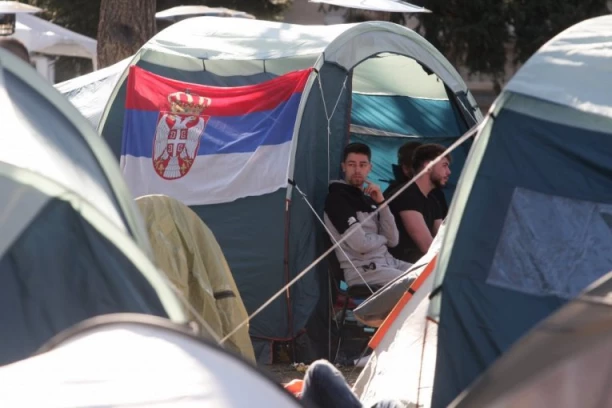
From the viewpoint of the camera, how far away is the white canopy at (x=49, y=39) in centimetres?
1493

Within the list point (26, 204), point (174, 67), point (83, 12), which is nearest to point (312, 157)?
point (174, 67)

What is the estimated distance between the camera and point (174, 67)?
8.04 meters

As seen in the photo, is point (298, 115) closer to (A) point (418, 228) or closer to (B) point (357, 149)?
(B) point (357, 149)

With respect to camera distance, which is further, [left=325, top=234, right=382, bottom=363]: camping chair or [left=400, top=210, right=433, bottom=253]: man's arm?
[left=400, top=210, right=433, bottom=253]: man's arm

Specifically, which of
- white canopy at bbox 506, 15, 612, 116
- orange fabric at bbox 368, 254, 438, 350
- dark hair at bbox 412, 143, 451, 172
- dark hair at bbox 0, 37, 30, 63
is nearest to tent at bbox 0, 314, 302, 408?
white canopy at bbox 506, 15, 612, 116

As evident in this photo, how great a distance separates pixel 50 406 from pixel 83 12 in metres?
18.5

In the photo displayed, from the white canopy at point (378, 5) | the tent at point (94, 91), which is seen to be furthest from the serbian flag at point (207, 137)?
the white canopy at point (378, 5)

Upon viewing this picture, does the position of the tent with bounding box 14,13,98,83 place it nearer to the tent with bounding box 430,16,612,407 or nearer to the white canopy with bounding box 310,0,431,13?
the white canopy with bounding box 310,0,431,13

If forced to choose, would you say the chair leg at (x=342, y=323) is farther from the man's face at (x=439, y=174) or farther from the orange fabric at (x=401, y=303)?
the orange fabric at (x=401, y=303)

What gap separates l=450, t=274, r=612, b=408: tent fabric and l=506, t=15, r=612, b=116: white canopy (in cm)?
259

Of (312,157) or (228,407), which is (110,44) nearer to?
(312,157)

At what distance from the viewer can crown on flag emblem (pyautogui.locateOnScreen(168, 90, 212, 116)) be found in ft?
25.5

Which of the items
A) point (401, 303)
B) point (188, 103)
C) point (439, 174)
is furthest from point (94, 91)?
point (401, 303)

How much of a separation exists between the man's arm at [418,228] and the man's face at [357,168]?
41 centimetres
